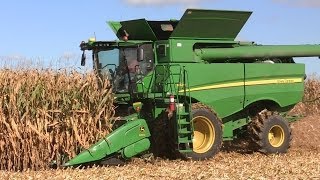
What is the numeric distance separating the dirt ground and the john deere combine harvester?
34 centimetres

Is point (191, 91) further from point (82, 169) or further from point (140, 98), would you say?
point (82, 169)

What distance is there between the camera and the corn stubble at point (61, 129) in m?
7.99

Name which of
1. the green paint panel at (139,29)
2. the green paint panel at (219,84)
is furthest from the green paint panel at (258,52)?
the green paint panel at (139,29)

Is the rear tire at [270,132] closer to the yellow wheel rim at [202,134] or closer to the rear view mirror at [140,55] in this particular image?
the yellow wheel rim at [202,134]

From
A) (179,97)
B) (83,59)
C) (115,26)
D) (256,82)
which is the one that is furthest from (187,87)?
(115,26)

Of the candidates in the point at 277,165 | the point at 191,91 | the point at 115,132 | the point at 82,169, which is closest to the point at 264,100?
the point at 191,91

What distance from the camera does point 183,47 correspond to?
31.9 feet

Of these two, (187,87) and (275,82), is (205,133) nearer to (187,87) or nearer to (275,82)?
(187,87)

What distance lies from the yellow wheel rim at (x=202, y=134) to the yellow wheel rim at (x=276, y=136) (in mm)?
1648

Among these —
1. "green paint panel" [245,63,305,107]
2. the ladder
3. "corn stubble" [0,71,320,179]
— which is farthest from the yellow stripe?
"corn stubble" [0,71,320,179]

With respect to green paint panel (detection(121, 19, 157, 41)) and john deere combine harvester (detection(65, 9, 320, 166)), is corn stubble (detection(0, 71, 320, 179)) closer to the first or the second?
john deere combine harvester (detection(65, 9, 320, 166))

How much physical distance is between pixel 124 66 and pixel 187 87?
1.13m

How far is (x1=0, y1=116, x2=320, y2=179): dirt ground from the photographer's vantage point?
23.8ft

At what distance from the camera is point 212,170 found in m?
7.82
